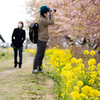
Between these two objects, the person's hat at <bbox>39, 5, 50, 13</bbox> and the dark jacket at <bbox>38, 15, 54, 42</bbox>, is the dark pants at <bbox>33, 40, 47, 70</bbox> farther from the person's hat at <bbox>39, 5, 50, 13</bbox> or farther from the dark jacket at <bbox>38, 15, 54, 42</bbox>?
the person's hat at <bbox>39, 5, 50, 13</bbox>

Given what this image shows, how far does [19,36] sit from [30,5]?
15.1 metres

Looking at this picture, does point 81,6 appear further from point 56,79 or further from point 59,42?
point 59,42

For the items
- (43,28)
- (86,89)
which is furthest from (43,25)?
(86,89)

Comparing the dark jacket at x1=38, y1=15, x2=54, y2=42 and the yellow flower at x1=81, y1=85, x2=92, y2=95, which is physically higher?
the dark jacket at x1=38, y1=15, x2=54, y2=42

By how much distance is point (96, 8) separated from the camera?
5.37 meters

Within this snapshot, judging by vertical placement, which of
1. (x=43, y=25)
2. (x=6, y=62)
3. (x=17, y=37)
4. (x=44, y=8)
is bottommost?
(x=6, y=62)

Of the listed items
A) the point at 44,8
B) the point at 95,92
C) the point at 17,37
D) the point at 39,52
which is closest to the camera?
the point at 95,92

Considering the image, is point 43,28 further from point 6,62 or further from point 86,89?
point 6,62

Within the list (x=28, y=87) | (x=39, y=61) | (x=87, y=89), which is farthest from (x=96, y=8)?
(x=87, y=89)

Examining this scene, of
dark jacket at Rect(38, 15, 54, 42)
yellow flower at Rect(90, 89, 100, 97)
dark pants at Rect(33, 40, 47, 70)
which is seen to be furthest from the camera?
dark pants at Rect(33, 40, 47, 70)

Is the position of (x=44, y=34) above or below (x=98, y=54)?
above

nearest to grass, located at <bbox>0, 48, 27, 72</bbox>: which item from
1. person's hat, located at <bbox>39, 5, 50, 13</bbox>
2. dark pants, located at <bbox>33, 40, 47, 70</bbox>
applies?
dark pants, located at <bbox>33, 40, 47, 70</bbox>

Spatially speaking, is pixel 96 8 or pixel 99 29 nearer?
pixel 96 8

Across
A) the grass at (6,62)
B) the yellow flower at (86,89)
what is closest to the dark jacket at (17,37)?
the grass at (6,62)
